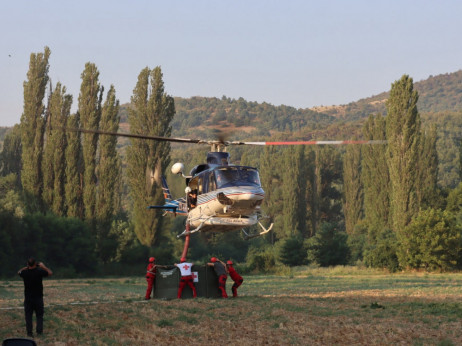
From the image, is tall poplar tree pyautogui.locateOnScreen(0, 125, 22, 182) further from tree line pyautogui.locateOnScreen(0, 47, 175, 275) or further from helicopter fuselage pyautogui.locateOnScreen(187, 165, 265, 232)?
helicopter fuselage pyautogui.locateOnScreen(187, 165, 265, 232)

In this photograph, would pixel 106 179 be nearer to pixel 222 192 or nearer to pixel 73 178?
pixel 73 178

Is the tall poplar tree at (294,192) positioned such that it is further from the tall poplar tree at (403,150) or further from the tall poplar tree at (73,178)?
the tall poplar tree at (73,178)

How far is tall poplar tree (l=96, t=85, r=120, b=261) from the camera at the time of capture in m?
50.7

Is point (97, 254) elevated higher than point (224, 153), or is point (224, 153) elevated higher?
point (224, 153)

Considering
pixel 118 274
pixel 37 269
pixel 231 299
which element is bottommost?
pixel 118 274

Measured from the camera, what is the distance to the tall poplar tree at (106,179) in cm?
5066

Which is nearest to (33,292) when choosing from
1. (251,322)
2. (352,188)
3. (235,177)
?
(251,322)

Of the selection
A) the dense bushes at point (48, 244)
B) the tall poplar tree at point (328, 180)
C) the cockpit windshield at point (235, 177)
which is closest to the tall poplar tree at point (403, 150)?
the dense bushes at point (48, 244)

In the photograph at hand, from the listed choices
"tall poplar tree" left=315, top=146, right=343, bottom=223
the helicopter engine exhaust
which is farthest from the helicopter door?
"tall poplar tree" left=315, top=146, right=343, bottom=223

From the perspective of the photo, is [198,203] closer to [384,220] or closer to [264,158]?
[384,220]

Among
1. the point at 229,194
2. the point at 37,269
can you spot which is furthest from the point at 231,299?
the point at 37,269

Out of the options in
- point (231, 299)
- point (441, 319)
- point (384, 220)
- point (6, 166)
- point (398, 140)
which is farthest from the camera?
point (6, 166)

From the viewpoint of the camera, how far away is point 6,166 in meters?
71.3

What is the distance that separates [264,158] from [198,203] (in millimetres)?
62313
